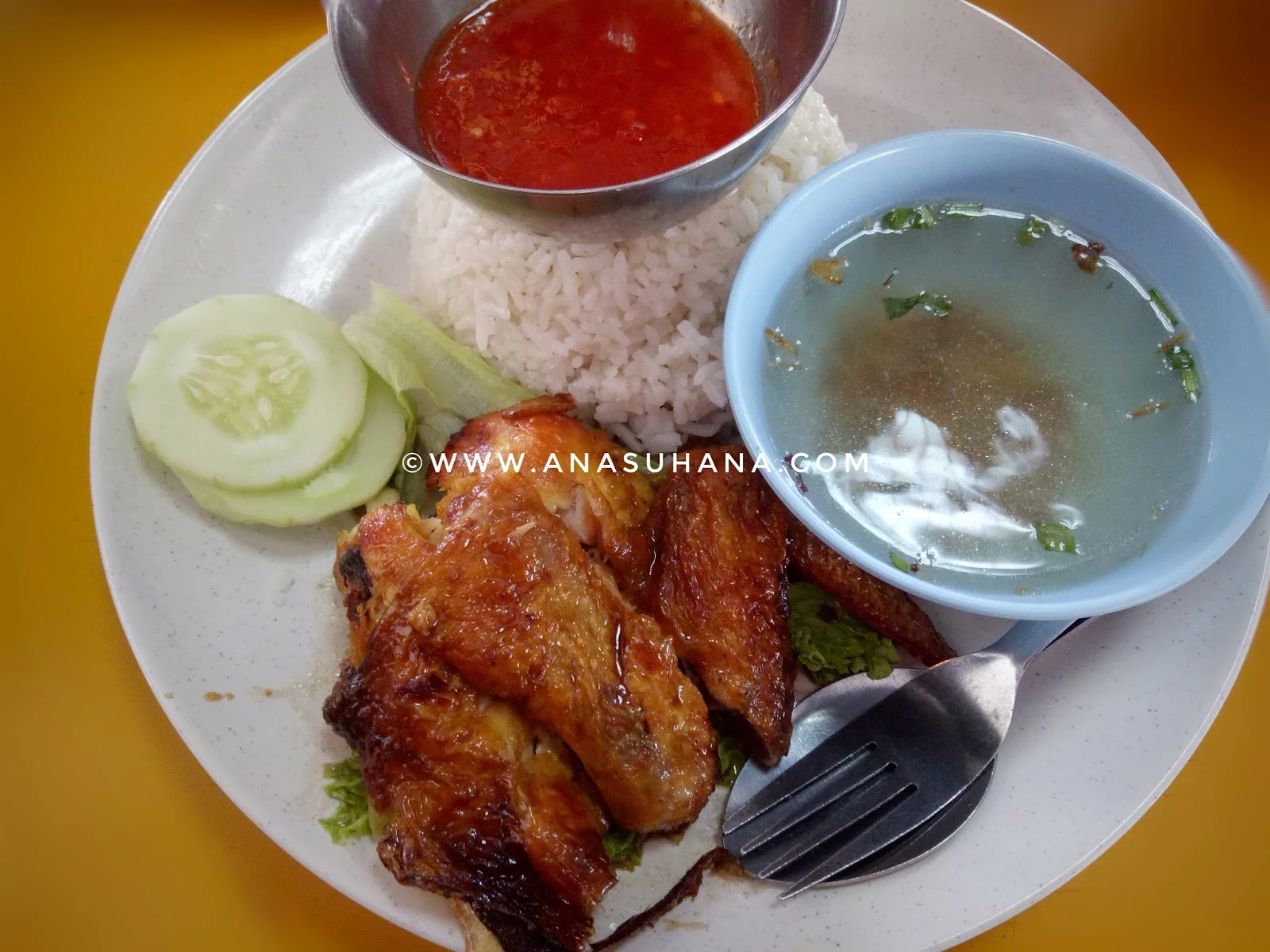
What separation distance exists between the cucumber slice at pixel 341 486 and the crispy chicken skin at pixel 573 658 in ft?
1.67

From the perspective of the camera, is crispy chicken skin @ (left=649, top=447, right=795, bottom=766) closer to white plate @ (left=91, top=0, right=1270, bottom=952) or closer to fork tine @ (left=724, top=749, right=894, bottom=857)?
fork tine @ (left=724, top=749, right=894, bottom=857)

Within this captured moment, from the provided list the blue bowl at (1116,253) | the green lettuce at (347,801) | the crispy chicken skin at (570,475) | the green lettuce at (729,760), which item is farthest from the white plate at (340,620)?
the crispy chicken skin at (570,475)

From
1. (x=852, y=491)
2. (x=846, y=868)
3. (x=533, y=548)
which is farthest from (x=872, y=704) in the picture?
(x=533, y=548)

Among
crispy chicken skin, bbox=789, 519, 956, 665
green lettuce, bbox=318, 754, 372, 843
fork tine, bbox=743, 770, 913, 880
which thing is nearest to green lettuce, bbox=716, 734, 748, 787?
fork tine, bbox=743, 770, 913, 880

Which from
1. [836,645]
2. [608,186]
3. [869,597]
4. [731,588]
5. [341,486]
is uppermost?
[608,186]

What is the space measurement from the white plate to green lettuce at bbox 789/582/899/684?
25cm

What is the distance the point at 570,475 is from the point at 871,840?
3.52 feet

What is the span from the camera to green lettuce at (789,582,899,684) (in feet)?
6.96

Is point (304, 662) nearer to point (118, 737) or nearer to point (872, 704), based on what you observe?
point (118, 737)

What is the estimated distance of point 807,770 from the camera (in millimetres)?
1966

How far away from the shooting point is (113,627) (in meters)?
2.61

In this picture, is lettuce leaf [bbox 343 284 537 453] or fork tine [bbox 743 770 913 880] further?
lettuce leaf [bbox 343 284 537 453]

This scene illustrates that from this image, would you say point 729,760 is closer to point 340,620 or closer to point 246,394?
A: point 340,620

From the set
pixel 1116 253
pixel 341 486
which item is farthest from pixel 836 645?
pixel 341 486
